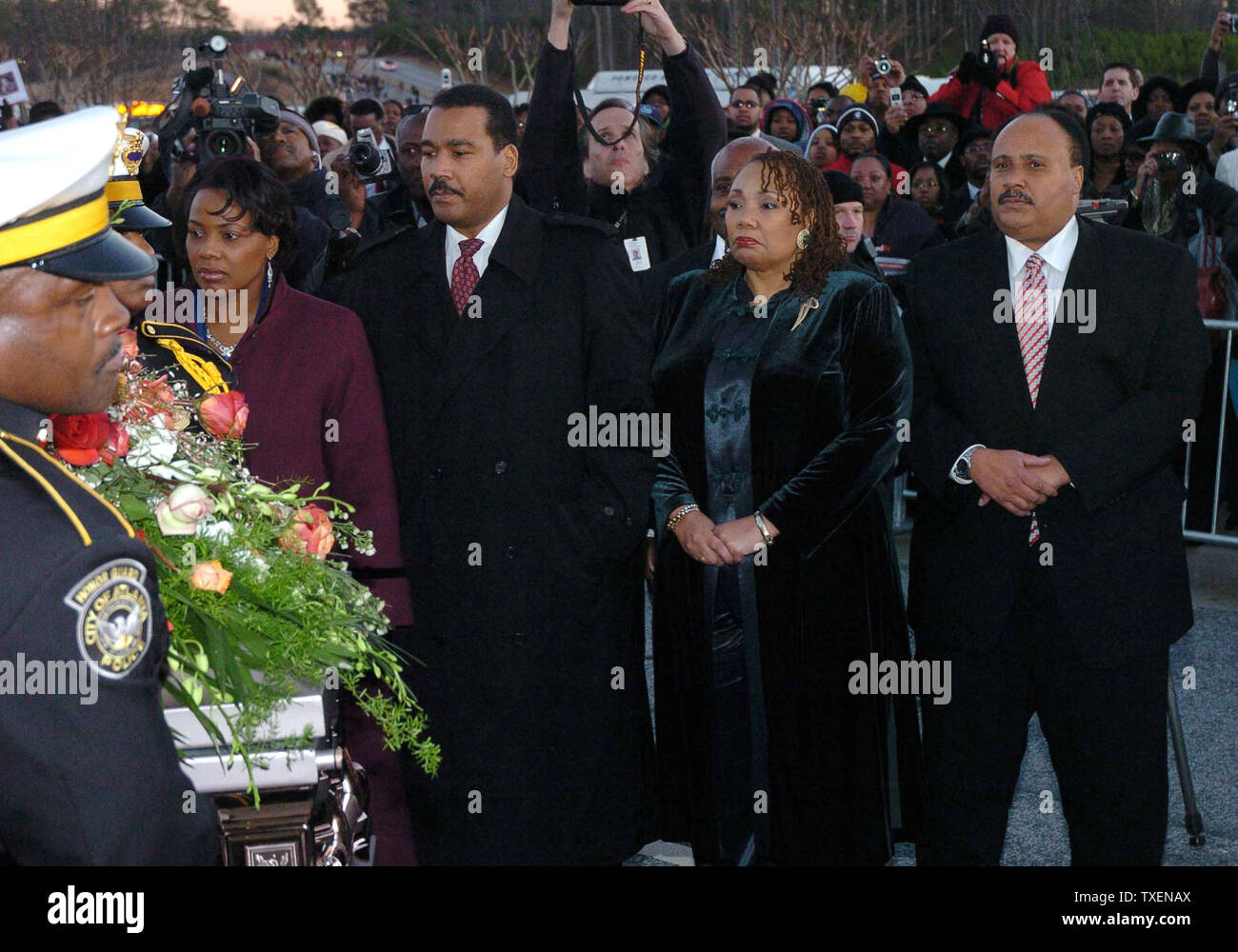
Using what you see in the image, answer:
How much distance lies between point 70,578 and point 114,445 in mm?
871

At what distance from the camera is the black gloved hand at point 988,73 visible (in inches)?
431

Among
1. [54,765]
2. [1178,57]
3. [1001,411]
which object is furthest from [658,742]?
[1178,57]

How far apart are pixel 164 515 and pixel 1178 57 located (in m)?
21.2

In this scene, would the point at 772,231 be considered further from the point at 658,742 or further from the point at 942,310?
the point at 658,742

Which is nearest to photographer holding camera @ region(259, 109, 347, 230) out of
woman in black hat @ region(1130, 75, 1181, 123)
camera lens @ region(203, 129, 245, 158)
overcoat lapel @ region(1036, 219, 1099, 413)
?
camera lens @ region(203, 129, 245, 158)

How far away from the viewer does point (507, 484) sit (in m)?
4.11

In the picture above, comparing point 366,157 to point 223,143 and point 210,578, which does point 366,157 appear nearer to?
point 223,143

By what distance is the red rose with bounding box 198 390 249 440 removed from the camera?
293 cm

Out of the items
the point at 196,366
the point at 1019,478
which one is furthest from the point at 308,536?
the point at 1019,478

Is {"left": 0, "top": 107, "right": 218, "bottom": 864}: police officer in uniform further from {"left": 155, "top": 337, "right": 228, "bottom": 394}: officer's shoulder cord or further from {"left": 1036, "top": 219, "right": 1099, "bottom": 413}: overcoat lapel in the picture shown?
{"left": 1036, "top": 219, "right": 1099, "bottom": 413}: overcoat lapel

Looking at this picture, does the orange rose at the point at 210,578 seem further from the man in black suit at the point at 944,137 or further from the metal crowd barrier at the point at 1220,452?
the man in black suit at the point at 944,137

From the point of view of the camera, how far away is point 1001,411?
3.95 meters

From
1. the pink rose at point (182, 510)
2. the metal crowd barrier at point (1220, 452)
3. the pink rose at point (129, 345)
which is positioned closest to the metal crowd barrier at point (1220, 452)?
the metal crowd barrier at point (1220, 452)

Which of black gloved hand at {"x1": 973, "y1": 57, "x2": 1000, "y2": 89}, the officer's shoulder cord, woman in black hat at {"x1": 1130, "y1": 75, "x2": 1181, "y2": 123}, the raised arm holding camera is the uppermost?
black gloved hand at {"x1": 973, "y1": 57, "x2": 1000, "y2": 89}
